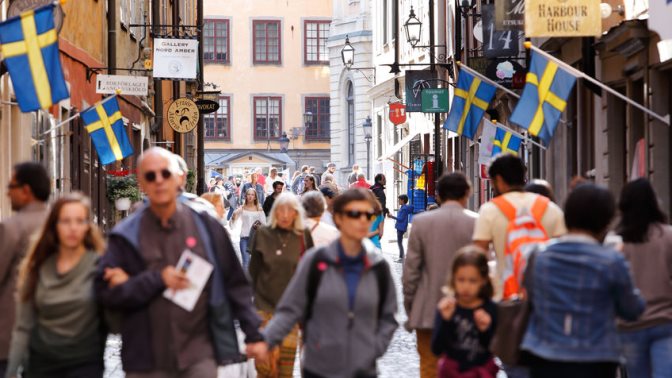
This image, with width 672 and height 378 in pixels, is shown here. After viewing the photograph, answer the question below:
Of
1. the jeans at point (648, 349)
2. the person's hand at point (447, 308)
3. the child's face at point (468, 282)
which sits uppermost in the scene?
the child's face at point (468, 282)

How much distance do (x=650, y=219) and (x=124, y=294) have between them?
9.95 feet

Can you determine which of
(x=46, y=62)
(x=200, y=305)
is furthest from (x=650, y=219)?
(x=46, y=62)

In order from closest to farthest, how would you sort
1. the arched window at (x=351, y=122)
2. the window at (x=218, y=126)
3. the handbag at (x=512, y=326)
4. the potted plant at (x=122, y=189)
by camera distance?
1. the handbag at (x=512, y=326)
2. the potted plant at (x=122, y=189)
3. the arched window at (x=351, y=122)
4. the window at (x=218, y=126)

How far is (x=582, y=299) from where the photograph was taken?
698 centimetres

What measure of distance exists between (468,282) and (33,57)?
5918 millimetres

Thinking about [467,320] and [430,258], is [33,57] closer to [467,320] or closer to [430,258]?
[430,258]

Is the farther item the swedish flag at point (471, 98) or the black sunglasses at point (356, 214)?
the swedish flag at point (471, 98)

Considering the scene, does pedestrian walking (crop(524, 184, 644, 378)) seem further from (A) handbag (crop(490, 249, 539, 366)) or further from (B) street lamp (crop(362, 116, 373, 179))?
(B) street lamp (crop(362, 116, 373, 179))

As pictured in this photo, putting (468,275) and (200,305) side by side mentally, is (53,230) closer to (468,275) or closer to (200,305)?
(200,305)

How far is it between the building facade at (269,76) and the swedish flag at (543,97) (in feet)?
208

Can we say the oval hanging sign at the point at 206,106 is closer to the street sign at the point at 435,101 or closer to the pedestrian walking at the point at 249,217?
the street sign at the point at 435,101

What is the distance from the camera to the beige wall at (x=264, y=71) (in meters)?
78.6

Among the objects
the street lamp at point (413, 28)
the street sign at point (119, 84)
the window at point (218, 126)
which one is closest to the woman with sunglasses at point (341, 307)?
the street sign at point (119, 84)

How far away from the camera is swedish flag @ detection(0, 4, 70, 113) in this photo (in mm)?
12594
